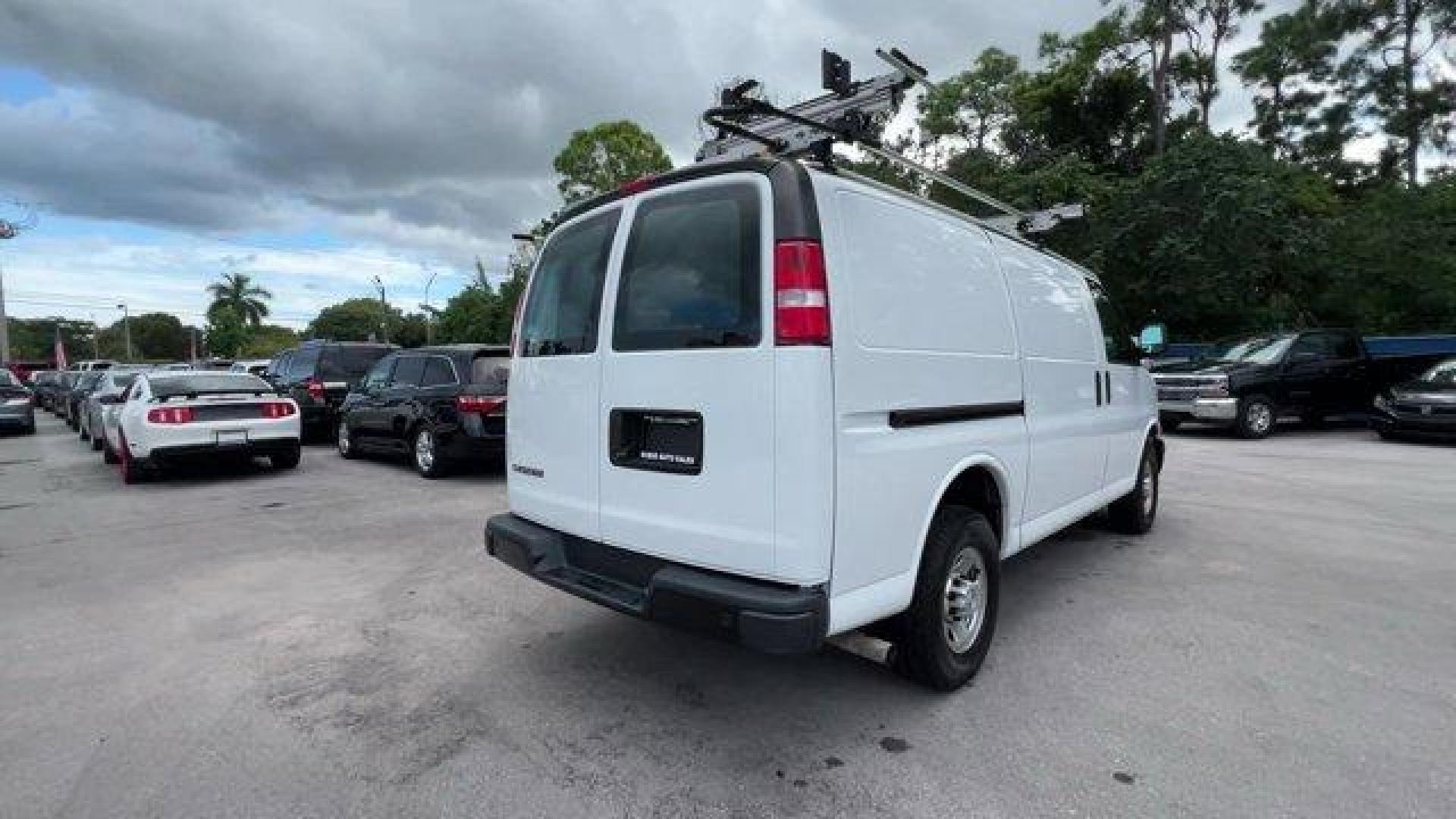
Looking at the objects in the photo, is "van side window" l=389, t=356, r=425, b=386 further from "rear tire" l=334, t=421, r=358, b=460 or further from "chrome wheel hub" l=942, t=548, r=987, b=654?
"chrome wheel hub" l=942, t=548, r=987, b=654

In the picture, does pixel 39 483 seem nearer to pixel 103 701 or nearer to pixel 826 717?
pixel 103 701

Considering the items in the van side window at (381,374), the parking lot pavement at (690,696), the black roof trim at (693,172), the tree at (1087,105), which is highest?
the tree at (1087,105)

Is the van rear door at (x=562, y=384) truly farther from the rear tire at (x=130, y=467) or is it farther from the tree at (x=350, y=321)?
the tree at (x=350, y=321)

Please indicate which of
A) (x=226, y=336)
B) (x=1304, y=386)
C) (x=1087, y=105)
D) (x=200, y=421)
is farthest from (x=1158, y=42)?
(x=226, y=336)

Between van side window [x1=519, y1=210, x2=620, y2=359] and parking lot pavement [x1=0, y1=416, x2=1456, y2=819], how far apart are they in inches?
63.0

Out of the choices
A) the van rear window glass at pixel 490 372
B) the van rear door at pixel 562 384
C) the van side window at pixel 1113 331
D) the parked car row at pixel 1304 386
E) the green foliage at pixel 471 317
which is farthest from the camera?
the green foliage at pixel 471 317

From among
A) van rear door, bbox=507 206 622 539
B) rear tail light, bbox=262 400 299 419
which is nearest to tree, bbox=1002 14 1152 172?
rear tail light, bbox=262 400 299 419

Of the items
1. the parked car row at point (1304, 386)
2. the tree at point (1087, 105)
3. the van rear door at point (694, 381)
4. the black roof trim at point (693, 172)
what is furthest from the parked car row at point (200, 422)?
the tree at point (1087, 105)

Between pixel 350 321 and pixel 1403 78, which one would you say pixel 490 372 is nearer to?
pixel 1403 78

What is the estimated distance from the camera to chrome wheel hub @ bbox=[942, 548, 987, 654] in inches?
138

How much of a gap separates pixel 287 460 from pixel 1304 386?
1649cm

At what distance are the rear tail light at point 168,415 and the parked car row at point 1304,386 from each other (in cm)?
1444

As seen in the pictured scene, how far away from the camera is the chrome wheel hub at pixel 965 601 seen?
3.50m

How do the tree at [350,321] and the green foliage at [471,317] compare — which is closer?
the green foliage at [471,317]
